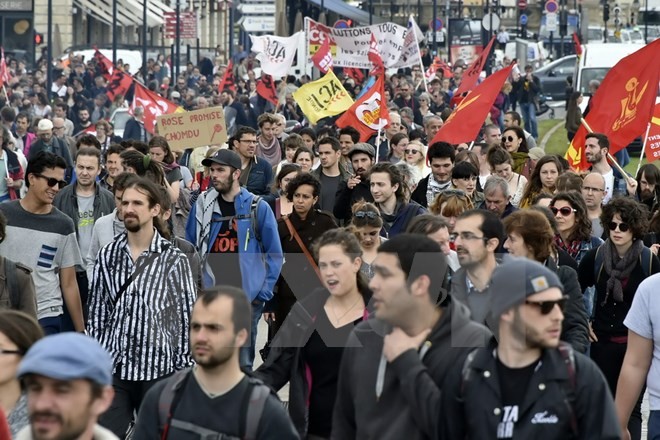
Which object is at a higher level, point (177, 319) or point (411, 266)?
point (411, 266)

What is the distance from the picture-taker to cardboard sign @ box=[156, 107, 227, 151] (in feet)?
51.3

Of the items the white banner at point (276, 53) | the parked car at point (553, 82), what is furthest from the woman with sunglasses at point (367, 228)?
the parked car at point (553, 82)

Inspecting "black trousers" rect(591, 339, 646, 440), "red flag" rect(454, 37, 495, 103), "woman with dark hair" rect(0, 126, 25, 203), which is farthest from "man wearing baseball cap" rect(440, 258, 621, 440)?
"red flag" rect(454, 37, 495, 103)

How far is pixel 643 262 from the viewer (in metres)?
8.59

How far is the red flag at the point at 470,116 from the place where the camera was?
15695mm

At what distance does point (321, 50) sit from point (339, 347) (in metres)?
19.2

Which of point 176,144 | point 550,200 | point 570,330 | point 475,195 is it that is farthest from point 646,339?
point 176,144

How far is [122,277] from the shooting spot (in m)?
7.78

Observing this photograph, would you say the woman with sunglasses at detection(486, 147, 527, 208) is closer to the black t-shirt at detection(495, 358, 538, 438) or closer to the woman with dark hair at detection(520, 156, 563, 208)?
the woman with dark hair at detection(520, 156, 563, 208)

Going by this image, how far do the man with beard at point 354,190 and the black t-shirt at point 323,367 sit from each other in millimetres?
5167

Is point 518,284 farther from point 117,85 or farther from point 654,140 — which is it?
point 117,85

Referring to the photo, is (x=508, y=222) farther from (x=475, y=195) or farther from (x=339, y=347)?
(x=475, y=195)

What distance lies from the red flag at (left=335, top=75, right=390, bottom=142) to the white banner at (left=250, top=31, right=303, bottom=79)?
798 cm

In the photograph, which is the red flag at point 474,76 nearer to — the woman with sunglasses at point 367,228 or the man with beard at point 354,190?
the man with beard at point 354,190
